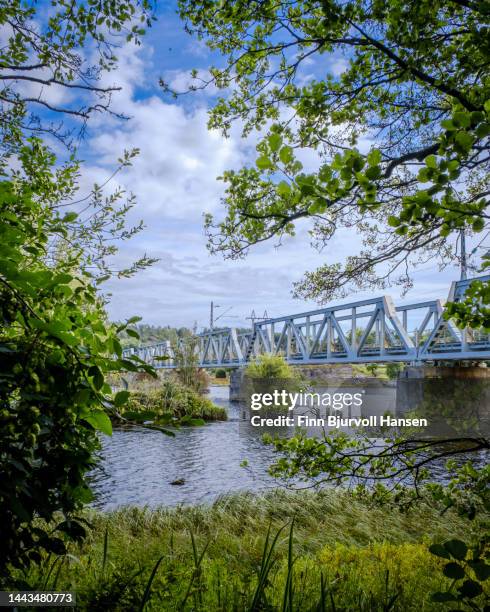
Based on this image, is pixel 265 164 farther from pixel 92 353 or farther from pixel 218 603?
pixel 218 603

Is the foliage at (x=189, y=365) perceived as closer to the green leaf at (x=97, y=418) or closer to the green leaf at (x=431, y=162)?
the green leaf at (x=97, y=418)

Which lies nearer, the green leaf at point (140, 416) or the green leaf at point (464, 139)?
the green leaf at point (140, 416)

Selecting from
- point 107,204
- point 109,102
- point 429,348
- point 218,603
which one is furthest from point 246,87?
point 429,348

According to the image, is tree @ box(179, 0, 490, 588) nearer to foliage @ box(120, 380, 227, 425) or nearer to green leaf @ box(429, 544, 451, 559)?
green leaf @ box(429, 544, 451, 559)

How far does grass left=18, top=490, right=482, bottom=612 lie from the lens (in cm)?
189

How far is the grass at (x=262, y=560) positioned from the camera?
1.89m

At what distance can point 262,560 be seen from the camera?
185 cm

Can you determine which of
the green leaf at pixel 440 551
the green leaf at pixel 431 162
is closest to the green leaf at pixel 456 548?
the green leaf at pixel 440 551

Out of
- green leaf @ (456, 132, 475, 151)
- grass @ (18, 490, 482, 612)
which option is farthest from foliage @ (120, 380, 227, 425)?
green leaf @ (456, 132, 475, 151)

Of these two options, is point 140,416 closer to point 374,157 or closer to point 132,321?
point 132,321

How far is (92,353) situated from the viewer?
124 cm

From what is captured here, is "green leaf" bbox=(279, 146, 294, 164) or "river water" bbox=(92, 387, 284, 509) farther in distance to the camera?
"river water" bbox=(92, 387, 284, 509)

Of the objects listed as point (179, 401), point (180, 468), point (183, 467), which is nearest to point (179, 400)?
point (179, 401)

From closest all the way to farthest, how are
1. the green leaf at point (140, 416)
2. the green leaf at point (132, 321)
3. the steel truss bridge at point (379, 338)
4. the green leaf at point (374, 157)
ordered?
the green leaf at point (140, 416)
the green leaf at point (132, 321)
the green leaf at point (374, 157)
the steel truss bridge at point (379, 338)
